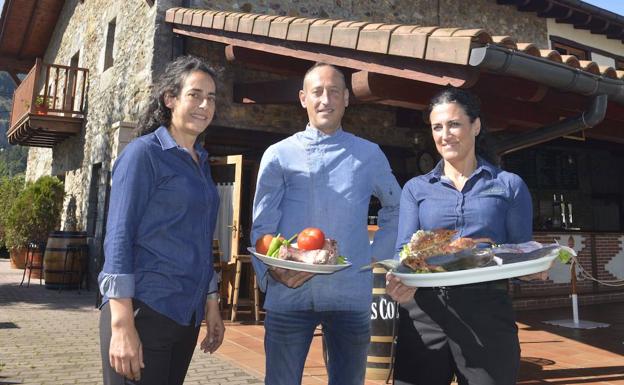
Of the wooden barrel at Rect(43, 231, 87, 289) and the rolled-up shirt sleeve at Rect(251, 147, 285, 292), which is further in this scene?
the wooden barrel at Rect(43, 231, 87, 289)

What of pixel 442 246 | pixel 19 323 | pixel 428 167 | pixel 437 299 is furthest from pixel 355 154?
pixel 428 167

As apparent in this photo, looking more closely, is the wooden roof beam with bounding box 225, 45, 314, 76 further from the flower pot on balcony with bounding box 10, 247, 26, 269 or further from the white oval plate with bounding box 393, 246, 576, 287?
the flower pot on balcony with bounding box 10, 247, 26, 269

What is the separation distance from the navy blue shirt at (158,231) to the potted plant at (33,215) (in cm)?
1034

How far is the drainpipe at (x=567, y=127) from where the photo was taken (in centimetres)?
432

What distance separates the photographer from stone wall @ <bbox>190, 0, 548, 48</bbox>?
773 cm

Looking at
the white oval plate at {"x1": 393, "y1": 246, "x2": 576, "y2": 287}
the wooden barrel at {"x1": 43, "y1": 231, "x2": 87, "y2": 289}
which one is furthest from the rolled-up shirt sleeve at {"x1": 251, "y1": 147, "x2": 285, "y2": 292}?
the wooden barrel at {"x1": 43, "y1": 231, "x2": 87, "y2": 289}

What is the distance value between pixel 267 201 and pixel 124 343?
26.3 inches

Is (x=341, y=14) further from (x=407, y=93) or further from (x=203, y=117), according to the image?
(x=203, y=117)

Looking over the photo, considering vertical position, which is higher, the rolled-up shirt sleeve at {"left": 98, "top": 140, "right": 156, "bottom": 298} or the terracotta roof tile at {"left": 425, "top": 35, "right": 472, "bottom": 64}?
the terracotta roof tile at {"left": 425, "top": 35, "right": 472, "bottom": 64}

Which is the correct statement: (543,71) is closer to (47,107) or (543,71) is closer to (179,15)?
(179,15)

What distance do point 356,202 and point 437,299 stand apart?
456mm

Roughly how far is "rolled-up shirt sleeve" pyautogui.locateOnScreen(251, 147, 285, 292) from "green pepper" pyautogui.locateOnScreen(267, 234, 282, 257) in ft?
0.40

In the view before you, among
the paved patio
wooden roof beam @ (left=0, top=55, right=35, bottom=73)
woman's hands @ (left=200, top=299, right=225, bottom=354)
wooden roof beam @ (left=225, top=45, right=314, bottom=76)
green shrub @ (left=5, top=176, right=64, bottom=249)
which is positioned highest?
wooden roof beam @ (left=0, top=55, right=35, bottom=73)

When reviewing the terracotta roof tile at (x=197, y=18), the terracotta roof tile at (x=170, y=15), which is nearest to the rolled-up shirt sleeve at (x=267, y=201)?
the terracotta roof tile at (x=197, y=18)
